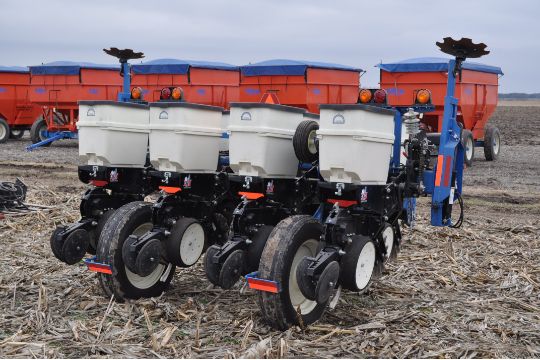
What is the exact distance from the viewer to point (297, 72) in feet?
62.4

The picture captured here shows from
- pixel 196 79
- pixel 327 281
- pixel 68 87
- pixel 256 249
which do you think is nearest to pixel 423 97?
pixel 256 249

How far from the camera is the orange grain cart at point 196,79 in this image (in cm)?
2056

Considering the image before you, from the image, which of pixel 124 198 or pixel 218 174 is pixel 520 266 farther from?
pixel 124 198

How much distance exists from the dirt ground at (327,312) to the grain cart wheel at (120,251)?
17cm

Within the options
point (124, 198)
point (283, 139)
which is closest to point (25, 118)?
point (124, 198)

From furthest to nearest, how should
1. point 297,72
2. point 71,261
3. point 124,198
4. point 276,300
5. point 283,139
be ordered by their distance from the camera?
point 297,72, point 124,198, point 71,261, point 283,139, point 276,300

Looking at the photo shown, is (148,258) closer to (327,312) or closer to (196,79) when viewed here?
(327,312)

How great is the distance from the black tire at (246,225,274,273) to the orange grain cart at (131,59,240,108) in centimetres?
1462

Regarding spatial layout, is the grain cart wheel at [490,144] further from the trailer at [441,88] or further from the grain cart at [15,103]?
the grain cart at [15,103]

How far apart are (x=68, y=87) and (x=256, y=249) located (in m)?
17.6

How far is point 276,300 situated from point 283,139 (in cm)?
149

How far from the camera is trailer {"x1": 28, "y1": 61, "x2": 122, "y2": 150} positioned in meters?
22.2

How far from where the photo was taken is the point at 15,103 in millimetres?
25391

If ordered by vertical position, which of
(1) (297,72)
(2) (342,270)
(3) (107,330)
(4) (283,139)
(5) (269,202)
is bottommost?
(3) (107,330)
